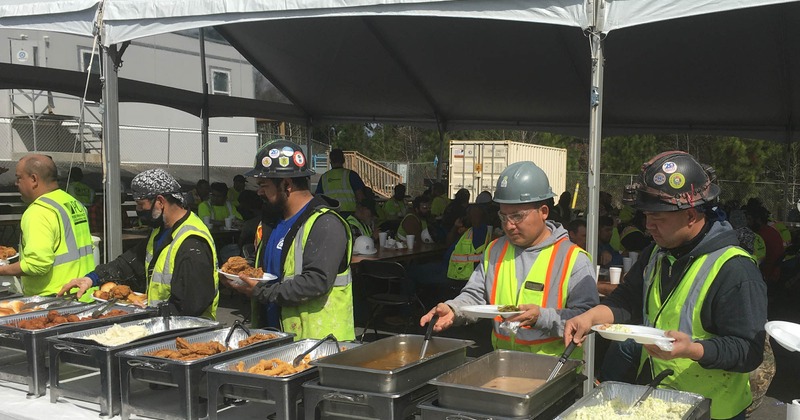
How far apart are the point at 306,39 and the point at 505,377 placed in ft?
30.8

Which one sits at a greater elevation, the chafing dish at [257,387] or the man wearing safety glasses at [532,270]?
the man wearing safety glasses at [532,270]

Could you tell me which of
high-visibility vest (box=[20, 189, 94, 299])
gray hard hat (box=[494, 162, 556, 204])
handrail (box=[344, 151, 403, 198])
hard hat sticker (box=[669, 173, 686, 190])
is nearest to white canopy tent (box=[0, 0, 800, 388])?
high-visibility vest (box=[20, 189, 94, 299])

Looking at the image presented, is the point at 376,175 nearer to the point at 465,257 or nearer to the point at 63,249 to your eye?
the point at 465,257

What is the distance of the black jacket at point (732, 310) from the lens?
2133mm

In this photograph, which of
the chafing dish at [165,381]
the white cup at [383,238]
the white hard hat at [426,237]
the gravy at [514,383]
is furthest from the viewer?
the white hard hat at [426,237]

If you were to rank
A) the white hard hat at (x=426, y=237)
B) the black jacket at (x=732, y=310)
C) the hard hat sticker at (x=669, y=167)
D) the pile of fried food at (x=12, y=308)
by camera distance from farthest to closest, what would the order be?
the white hard hat at (x=426, y=237) → the pile of fried food at (x=12, y=308) → the hard hat sticker at (x=669, y=167) → the black jacket at (x=732, y=310)

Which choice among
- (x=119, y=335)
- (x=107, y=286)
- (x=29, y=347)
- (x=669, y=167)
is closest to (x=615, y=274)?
(x=669, y=167)

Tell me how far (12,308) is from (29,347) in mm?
830

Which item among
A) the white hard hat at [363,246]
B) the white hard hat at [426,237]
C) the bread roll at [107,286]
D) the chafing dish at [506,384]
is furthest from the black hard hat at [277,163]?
the white hard hat at [426,237]

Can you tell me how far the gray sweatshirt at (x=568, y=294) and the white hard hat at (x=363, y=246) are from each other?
4.53m

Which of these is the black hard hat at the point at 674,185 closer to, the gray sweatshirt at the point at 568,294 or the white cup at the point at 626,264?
the gray sweatshirt at the point at 568,294

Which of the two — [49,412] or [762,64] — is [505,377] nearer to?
[49,412]

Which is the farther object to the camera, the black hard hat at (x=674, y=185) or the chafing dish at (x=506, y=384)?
the black hard hat at (x=674, y=185)

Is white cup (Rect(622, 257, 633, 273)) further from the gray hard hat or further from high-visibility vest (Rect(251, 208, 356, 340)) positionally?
the gray hard hat
